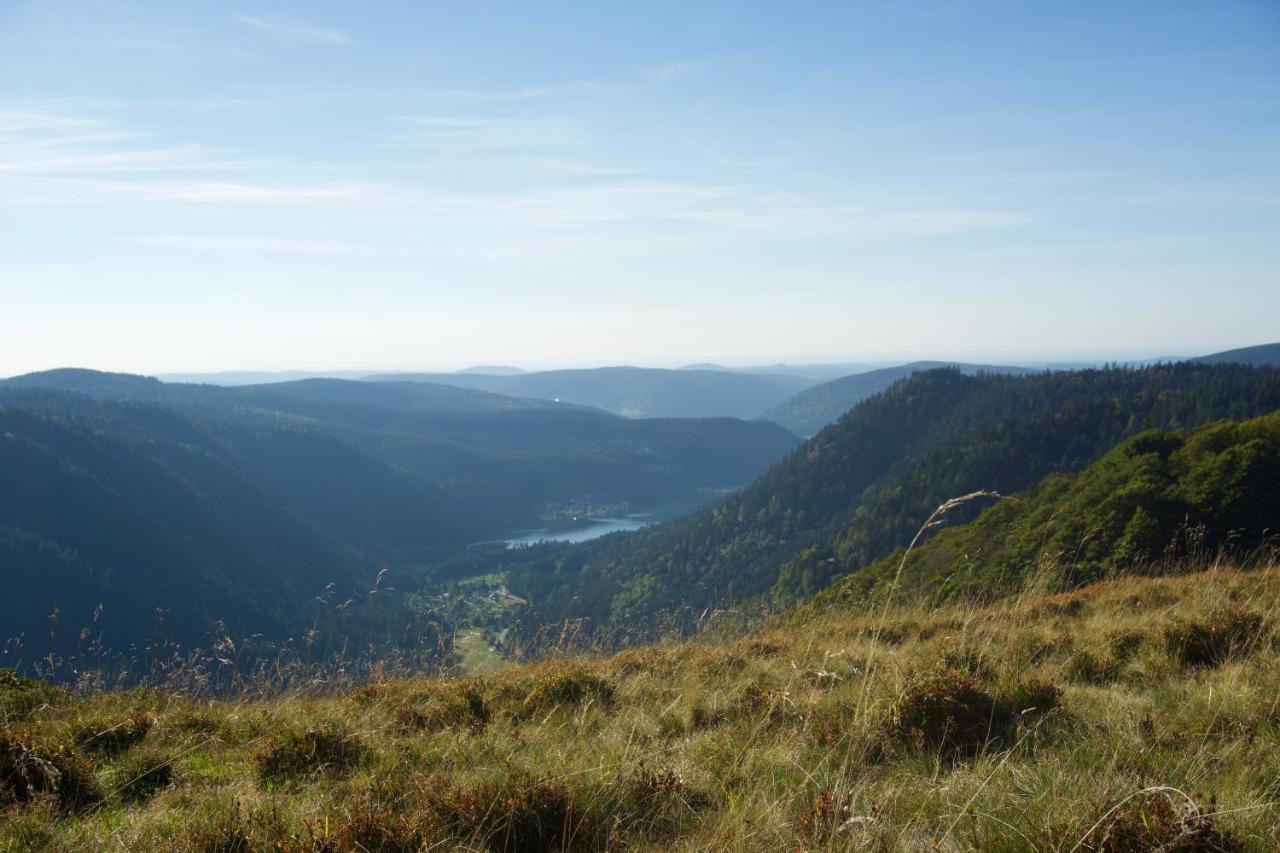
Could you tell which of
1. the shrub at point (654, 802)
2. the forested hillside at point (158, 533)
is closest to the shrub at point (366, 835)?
the shrub at point (654, 802)

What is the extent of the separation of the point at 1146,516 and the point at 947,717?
55.0ft

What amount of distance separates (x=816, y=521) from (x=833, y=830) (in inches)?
4379

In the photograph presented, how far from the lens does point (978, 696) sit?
15.7 ft

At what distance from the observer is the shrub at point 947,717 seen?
4.38 metres

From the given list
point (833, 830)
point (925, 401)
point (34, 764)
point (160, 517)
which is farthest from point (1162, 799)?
point (160, 517)

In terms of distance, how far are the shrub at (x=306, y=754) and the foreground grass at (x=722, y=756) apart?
15 mm

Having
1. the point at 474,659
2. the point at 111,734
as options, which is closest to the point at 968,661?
the point at 111,734

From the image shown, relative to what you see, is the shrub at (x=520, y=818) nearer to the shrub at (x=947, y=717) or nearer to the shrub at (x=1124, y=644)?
the shrub at (x=947, y=717)

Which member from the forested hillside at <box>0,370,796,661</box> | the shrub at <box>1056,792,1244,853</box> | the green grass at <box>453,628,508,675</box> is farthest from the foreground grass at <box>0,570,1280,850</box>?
the forested hillside at <box>0,370,796,661</box>

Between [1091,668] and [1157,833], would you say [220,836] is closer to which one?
[1157,833]

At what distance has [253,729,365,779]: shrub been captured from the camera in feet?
14.2

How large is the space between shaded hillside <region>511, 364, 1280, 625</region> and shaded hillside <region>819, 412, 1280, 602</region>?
2456 cm

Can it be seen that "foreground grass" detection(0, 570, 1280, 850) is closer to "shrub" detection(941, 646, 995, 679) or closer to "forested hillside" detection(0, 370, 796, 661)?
"shrub" detection(941, 646, 995, 679)

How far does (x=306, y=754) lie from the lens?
445 centimetres
